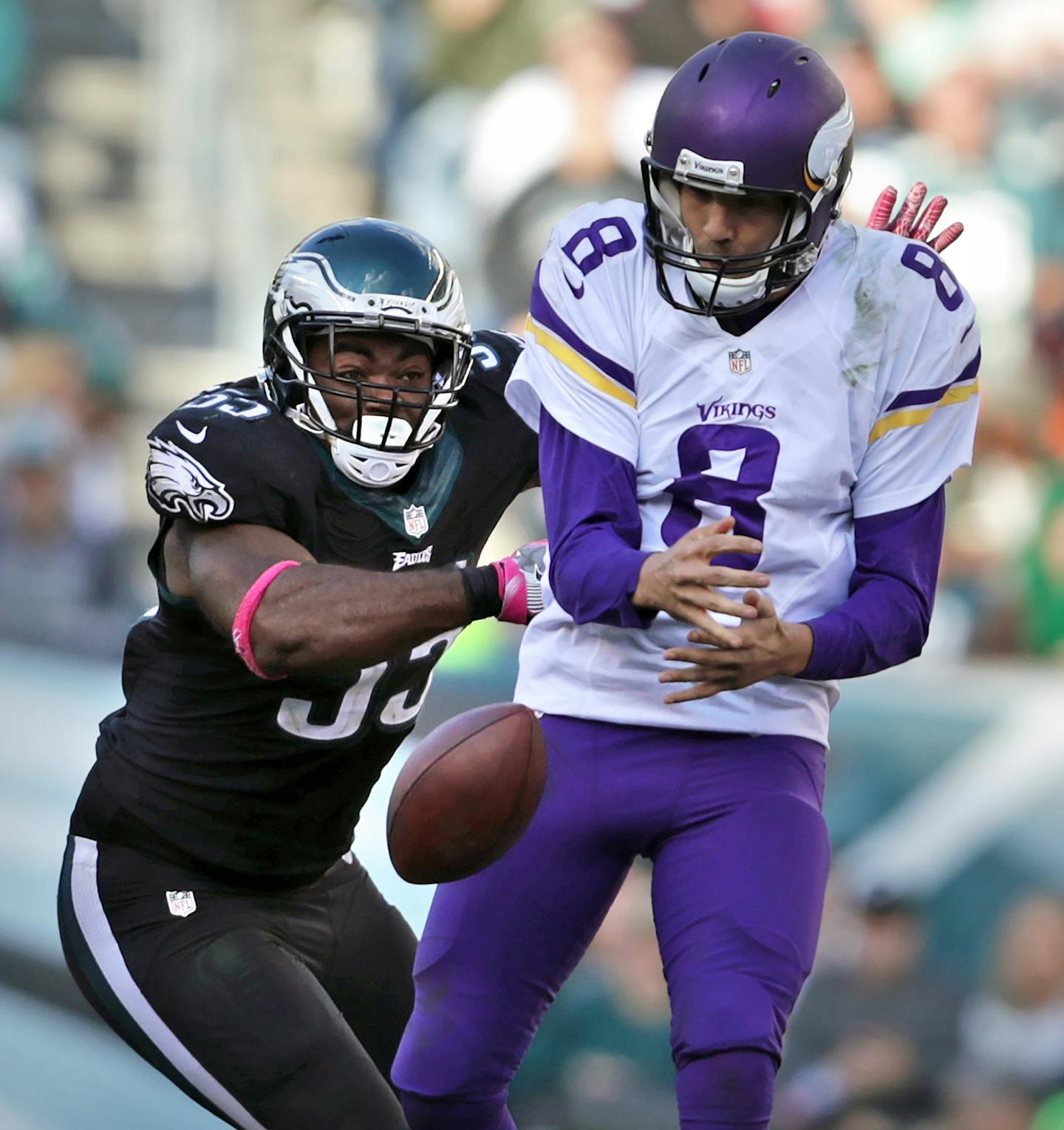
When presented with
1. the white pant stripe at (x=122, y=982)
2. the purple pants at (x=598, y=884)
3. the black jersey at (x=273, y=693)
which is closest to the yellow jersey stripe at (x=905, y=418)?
the purple pants at (x=598, y=884)

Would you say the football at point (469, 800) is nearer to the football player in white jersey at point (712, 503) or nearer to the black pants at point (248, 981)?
the football player in white jersey at point (712, 503)

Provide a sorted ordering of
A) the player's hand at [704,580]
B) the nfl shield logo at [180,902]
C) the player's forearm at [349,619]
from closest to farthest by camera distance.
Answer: the player's hand at [704,580] → the player's forearm at [349,619] → the nfl shield logo at [180,902]

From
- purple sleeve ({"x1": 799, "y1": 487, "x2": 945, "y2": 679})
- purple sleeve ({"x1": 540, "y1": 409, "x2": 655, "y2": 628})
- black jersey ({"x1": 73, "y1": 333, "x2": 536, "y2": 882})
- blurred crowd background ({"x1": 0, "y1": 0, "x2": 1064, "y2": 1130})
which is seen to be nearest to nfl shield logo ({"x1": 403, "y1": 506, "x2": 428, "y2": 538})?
black jersey ({"x1": 73, "y1": 333, "x2": 536, "y2": 882})

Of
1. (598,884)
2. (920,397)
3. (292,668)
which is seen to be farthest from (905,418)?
(292,668)

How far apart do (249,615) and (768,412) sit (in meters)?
0.74

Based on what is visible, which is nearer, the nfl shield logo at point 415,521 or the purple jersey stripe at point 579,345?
the purple jersey stripe at point 579,345

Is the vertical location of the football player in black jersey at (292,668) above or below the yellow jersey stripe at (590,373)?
below

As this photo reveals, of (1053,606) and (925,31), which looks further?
(925,31)

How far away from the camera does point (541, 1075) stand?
5.94m

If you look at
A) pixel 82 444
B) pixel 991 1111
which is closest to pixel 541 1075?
pixel 991 1111

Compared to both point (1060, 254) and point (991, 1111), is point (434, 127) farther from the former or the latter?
point (991, 1111)

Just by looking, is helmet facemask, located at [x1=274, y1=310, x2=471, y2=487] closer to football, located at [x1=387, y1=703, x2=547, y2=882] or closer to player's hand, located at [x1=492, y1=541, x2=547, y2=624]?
player's hand, located at [x1=492, y1=541, x2=547, y2=624]

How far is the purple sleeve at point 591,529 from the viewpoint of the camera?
7.59 feet

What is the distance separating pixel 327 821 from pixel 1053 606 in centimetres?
365
